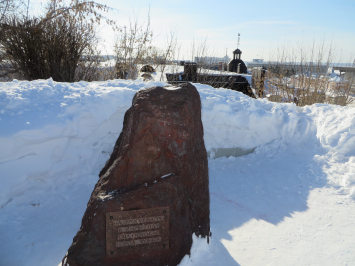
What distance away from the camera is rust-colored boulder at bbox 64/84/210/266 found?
1.90 m

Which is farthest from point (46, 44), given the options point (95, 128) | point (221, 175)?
point (221, 175)

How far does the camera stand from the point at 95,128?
144 inches

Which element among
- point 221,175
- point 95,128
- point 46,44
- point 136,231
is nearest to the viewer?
point 136,231

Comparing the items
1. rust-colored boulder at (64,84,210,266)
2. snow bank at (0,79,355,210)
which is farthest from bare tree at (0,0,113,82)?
rust-colored boulder at (64,84,210,266)

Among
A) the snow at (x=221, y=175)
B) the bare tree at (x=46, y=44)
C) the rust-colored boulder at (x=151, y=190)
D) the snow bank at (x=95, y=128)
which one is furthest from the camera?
the bare tree at (x=46, y=44)

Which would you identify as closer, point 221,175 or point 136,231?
point 136,231

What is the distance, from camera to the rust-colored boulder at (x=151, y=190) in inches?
74.9

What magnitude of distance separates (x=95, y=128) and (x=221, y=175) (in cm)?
208

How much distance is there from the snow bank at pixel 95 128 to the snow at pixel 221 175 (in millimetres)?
13

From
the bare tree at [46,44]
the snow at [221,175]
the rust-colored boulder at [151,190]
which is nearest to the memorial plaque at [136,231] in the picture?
the rust-colored boulder at [151,190]

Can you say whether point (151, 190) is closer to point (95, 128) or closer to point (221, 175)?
point (95, 128)

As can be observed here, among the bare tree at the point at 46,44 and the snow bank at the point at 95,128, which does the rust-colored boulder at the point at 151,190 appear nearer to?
the snow bank at the point at 95,128

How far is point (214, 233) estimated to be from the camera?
104 inches

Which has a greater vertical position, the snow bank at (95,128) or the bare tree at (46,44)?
the bare tree at (46,44)
